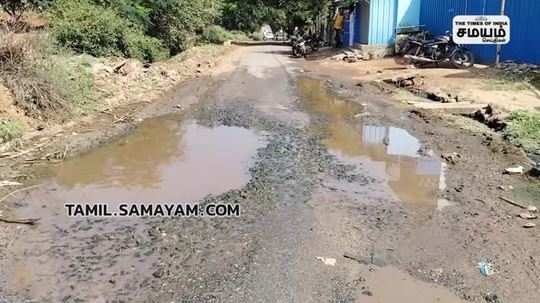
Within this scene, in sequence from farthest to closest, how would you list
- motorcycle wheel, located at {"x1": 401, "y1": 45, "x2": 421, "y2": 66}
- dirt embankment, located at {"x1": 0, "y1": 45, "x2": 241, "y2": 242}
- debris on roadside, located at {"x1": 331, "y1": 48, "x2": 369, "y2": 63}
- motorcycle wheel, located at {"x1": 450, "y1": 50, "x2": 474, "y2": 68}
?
debris on roadside, located at {"x1": 331, "y1": 48, "x2": 369, "y2": 63}
motorcycle wheel, located at {"x1": 401, "y1": 45, "x2": 421, "y2": 66}
motorcycle wheel, located at {"x1": 450, "y1": 50, "x2": 474, "y2": 68}
dirt embankment, located at {"x1": 0, "y1": 45, "x2": 241, "y2": 242}

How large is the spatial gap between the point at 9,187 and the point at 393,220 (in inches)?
169

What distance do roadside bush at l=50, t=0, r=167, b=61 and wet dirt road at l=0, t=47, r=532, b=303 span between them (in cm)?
812

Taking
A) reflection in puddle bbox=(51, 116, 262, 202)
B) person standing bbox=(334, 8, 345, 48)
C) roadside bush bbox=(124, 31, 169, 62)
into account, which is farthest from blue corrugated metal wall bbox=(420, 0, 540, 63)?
roadside bush bbox=(124, 31, 169, 62)

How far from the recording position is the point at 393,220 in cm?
511

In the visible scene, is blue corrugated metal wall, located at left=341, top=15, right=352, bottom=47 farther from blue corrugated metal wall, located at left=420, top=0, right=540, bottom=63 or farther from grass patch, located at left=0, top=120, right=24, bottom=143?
grass patch, located at left=0, top=120, right=24, bottom=143

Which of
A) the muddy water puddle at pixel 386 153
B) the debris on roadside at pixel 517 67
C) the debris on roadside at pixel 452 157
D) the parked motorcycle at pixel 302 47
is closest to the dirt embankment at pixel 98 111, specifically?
the muddy water puddle at pixel 386 153

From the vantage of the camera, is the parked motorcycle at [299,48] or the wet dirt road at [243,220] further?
the parked motorcycle at [299,48]

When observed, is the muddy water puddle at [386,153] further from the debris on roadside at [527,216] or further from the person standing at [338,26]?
the person standing at [338,26]

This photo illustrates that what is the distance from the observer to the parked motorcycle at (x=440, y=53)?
16.0 m

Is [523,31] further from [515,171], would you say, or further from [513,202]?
[513,202]

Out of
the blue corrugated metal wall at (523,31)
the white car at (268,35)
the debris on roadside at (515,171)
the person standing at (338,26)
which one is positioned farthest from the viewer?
the white car at (268,35)

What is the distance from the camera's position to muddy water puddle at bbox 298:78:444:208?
609 cm

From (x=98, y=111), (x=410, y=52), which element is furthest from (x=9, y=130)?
(x=410, y=52)

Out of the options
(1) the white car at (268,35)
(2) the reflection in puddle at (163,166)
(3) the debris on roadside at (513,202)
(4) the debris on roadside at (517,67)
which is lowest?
(1) the white car at (268,35)
